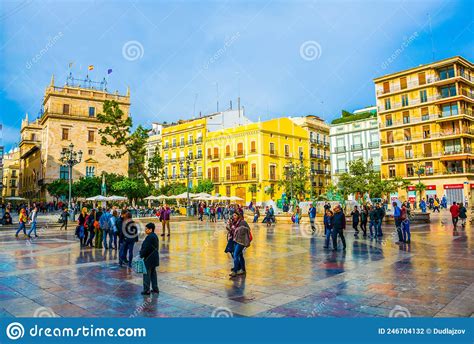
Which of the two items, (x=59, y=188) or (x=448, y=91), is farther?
(x=448, y=91)

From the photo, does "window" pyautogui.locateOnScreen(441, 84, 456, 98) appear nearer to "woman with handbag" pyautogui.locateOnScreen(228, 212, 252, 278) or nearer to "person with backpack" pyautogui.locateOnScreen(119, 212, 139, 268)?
"woman with handbag" pyautogui.locateOnScreen(228, 212, 252, 278)

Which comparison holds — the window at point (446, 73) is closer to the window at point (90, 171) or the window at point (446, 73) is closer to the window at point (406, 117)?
the window at point (406, 117)

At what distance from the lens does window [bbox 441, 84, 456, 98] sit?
40.2 m

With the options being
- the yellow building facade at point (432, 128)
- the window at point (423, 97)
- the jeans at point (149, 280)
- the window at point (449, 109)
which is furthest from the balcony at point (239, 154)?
the jeans at point (149, 280)

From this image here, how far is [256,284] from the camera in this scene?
6.46 m

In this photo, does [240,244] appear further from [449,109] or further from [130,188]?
[449,109]

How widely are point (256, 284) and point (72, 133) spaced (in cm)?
4720

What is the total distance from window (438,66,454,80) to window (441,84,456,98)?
111 centimetres

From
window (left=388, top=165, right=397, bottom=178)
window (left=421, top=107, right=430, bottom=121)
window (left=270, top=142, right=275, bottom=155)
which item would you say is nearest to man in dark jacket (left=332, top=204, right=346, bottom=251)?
window (left=270, top=142, right=275, bottom=155)

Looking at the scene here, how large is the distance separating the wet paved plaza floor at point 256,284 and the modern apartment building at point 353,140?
130 ft

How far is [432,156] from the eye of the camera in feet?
133

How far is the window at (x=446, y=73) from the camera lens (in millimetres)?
40300

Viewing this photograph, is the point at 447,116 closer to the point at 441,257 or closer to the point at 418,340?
the point at 441,257

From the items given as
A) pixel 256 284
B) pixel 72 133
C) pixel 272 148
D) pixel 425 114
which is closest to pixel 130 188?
pixel 72 133
